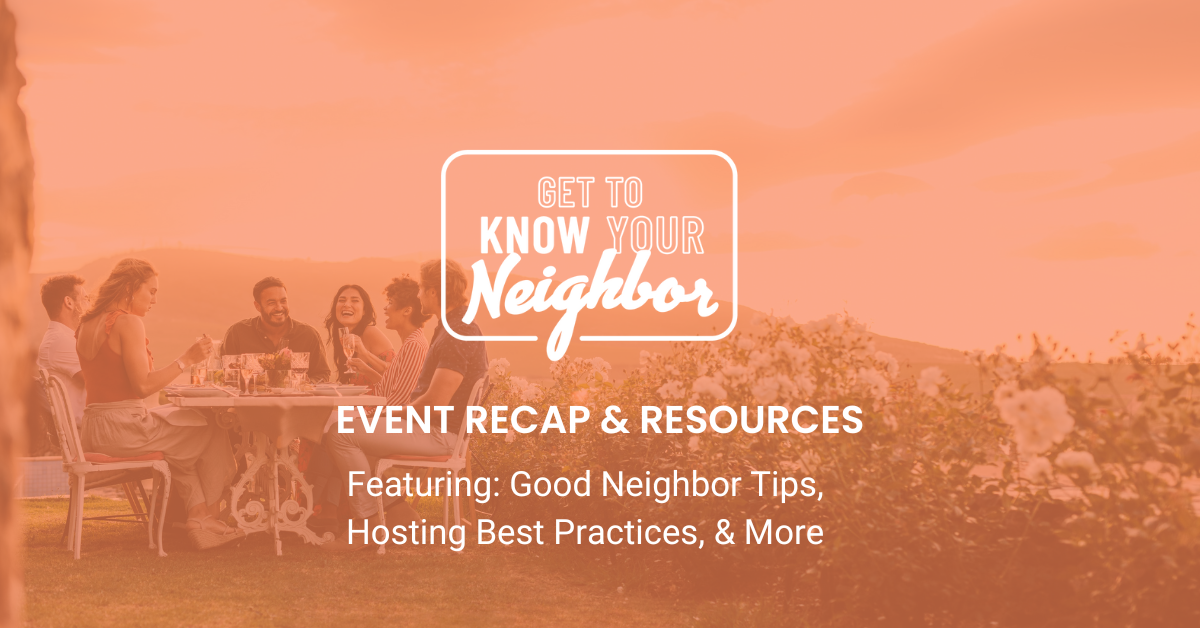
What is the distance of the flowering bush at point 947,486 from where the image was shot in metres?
2.63

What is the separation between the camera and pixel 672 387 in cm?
448

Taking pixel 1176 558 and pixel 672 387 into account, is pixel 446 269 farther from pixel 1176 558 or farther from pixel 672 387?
pixel 1176 558

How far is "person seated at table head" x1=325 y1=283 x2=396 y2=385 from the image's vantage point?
Answer: 247 inches

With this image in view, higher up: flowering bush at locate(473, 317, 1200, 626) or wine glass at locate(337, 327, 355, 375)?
wine glass at locate(337, 327, 355, 375)

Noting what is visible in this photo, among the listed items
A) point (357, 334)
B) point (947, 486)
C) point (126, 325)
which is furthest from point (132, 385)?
point (947, 486)

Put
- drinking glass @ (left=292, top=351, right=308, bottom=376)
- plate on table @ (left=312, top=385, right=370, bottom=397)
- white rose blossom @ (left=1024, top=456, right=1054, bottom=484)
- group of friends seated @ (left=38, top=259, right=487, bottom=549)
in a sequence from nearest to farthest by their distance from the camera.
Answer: white rose blossom @ (left=1024, top=456, right=1054, bottom=484) → group of friends seated @ (left=38, top=259, right=487, bottom=549) → plate on table @ (left=312, top=385, right=370, bottom=397) → drinking glass @ (left=292, top=351, right=308, bottom=376)

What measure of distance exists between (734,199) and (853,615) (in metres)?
2.69

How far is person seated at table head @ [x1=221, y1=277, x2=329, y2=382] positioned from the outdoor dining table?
901 mm

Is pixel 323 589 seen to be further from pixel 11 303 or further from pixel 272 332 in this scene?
pixel 11 303

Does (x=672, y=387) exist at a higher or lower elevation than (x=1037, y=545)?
higher

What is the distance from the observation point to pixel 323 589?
Result: 4.51 m

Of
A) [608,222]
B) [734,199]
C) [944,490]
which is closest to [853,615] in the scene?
[944,490]

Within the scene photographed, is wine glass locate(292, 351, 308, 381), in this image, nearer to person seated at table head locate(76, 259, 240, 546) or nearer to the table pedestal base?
the table pedestal base

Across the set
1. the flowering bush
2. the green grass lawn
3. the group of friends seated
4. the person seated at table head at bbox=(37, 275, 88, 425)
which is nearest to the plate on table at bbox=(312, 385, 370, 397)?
the group of friends seated
